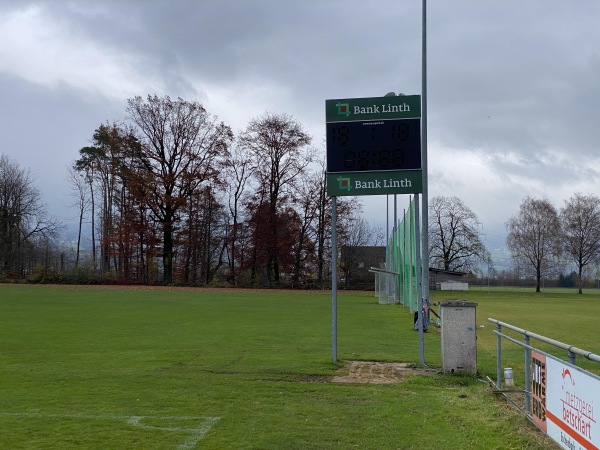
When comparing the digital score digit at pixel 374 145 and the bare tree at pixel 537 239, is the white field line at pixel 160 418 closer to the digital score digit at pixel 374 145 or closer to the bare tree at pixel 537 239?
the digital score digit at pixel 374 145

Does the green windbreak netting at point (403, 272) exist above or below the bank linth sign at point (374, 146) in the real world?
below

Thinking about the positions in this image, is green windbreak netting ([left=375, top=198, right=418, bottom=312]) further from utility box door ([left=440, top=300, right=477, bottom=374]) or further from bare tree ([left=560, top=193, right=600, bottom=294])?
bare tree ([left=560, top=193, right=600, bottom=294])

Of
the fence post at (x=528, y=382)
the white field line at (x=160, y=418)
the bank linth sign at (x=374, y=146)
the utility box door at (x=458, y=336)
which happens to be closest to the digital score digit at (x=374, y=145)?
the bank linth sign at (x=374, y=146)

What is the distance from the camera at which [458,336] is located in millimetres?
10398

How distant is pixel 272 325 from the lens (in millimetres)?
21234

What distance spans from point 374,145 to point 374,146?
0.06 ft

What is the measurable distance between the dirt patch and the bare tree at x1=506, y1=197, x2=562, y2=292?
78042 mm

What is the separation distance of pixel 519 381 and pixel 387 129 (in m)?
5.20

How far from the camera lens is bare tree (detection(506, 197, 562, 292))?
282 ft

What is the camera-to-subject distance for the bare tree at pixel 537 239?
86000mm

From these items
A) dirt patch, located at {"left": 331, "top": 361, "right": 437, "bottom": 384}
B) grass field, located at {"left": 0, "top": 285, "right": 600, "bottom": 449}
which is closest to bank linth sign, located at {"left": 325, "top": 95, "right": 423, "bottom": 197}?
dirt patch, located at {"left": 331, "top": 361, "right": 437, "bottom": 384}

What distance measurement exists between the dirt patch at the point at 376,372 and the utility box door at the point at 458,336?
18.7 inches

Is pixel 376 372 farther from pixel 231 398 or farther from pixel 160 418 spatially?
pixel 160 418

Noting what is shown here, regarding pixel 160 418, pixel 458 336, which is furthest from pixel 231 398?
pixel 458 336
